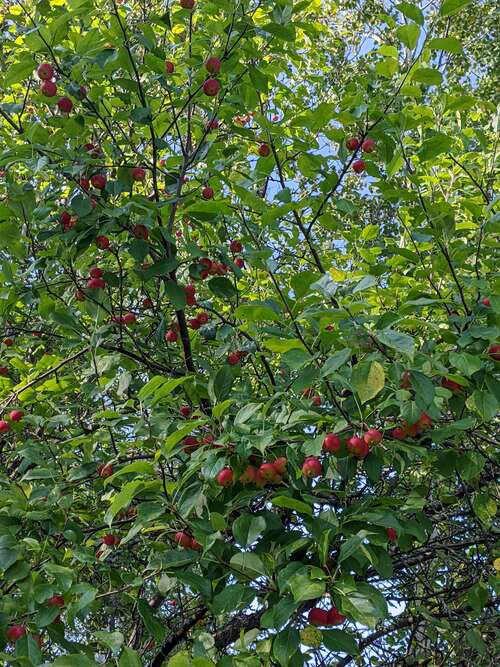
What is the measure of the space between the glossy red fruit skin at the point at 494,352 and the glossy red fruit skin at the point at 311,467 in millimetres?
596

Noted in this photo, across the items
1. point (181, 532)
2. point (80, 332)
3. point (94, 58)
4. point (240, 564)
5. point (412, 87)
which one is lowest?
point (240, 564)

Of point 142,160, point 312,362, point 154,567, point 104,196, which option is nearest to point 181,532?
point 154,567

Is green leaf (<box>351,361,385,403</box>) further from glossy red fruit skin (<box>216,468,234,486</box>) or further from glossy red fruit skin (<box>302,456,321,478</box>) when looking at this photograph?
glossy red fruit skin (<box>216,468,234,486</box>)

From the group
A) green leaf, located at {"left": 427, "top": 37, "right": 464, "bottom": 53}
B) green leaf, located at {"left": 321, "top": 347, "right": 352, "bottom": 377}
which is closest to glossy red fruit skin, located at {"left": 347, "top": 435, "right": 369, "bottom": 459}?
green leaf, located at {"left": 321, "top": 347, "right": 352, "bottom": 377}

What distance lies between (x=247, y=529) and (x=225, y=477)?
0.16m

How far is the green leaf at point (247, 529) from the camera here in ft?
6.68

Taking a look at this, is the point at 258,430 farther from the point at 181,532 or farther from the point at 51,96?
the point at 51,96

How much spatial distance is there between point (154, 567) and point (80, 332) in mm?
1132

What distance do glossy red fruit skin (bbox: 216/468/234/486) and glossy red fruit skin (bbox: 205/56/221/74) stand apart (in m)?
1.48

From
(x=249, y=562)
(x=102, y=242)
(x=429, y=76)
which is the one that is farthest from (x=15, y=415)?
(x=429, y=76)

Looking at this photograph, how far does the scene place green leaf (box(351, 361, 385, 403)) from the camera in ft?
6.17

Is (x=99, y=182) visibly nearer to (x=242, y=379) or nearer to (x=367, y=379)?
(x=242, y=379)

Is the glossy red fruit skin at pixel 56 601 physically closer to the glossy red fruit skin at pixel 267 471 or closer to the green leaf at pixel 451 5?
the glossy red fruit skin at pixel 267 471

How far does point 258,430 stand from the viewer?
2244mm
